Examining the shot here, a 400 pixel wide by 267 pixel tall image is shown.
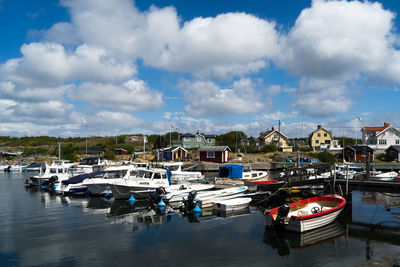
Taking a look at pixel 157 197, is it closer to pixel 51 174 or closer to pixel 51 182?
pixel 51 182

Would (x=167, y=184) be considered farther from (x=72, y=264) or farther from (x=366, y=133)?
(x=366, y=133)

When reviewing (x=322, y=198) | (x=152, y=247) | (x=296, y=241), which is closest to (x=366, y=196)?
(x=322, y=198)

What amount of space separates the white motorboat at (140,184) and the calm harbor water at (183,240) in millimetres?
4445

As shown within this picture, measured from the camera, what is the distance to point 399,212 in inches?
899

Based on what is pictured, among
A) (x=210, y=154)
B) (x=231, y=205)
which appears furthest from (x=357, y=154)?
(x=231, y=205)

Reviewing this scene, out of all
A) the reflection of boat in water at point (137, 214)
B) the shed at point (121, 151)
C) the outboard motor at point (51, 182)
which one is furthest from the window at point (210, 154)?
the reflection of boat in water at point (137, 214)

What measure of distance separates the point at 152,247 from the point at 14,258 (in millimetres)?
6343

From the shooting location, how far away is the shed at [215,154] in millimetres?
66000

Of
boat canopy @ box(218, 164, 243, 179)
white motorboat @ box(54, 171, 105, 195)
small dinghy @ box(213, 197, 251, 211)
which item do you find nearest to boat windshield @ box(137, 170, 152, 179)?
white motorboat @ box(54, 171, 105, 195)

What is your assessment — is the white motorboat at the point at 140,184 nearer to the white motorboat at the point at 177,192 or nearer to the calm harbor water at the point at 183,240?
the white motorboat at the point at 177,192

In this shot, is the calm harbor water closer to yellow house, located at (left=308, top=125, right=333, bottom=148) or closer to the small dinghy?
the small dinghy

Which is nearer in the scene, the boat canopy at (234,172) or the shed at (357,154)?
the boat canopy at (234,172)

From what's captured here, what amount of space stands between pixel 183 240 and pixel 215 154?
5003cm

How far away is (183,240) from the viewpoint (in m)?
16.5
